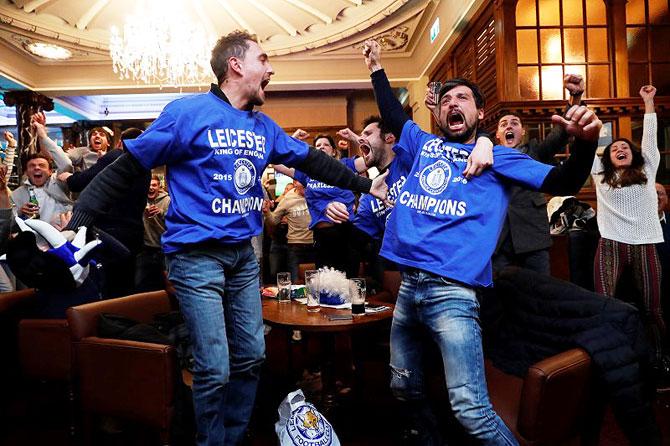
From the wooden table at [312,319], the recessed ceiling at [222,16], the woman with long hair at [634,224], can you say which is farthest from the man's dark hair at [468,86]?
the recessed ceiling at [222,16]

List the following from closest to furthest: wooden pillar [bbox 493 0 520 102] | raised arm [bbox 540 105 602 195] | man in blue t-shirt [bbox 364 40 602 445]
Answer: raised arm [bbox 540 105 602 195] < man in blue t-shirt [bbox 364 40 602 445] < wooden pillar [bbox 493 0 520 102]

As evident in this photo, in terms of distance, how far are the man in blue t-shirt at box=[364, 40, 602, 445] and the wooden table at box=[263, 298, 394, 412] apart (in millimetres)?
490

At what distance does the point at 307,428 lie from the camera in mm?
1883

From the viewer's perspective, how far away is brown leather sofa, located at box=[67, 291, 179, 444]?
190 centimetres

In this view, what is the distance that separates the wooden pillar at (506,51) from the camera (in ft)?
14.2

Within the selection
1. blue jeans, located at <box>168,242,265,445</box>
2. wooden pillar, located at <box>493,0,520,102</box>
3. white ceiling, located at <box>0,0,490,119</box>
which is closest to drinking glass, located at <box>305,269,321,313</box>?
blue jeans, located at <box>168,242,265,445</box>

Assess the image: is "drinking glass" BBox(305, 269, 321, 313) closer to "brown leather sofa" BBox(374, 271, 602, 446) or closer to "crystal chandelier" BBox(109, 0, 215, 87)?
"brown leather sofa" BBox(374, 271, 602, 446)

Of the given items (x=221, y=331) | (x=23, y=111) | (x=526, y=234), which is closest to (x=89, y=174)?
(x=221, y=331)

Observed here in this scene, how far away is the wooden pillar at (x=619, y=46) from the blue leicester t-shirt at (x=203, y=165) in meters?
4.28

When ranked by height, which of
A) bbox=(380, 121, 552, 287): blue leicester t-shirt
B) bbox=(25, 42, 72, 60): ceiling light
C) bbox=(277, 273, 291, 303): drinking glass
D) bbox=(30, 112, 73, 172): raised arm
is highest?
bbox=(25, 42, 72, 60): ceiling light

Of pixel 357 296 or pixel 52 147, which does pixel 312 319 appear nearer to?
pixel 357 296

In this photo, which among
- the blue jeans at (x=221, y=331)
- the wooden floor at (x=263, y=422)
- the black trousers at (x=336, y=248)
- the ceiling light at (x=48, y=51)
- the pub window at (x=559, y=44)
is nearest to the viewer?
the blue jeans at (x=221, y=331)

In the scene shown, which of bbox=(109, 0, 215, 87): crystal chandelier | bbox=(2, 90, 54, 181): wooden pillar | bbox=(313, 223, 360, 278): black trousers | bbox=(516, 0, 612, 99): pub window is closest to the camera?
bbox=(313, 223, 360, 278): black trousers

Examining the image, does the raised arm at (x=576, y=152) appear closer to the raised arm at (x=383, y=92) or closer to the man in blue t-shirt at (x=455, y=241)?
the man in blue t-shirt at (x=455, y=241)
